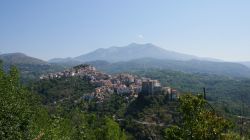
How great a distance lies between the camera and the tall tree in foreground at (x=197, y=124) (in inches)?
732

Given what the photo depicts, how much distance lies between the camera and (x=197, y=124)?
18.8 metres

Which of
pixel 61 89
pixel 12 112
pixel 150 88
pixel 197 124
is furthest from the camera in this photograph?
pixel 61 89

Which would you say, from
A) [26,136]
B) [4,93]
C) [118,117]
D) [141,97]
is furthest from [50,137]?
[141,97]

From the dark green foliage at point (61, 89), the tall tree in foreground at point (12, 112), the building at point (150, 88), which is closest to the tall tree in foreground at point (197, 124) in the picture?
the tall tree in foreground at point (12, 112)

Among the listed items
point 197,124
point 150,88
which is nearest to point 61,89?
point 150,88

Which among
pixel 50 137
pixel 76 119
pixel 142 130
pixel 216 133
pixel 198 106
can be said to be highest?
pixel 198 106

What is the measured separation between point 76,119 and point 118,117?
161 feet

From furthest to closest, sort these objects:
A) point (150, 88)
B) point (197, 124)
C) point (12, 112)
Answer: point (150, 88) < point (12, 112) < point (197, 124)

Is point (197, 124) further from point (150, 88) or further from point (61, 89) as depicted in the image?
point (61, 89)

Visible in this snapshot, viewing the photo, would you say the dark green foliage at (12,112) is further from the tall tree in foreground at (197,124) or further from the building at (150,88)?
the building at (150,88)

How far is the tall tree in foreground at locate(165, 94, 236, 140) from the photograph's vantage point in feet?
61.0

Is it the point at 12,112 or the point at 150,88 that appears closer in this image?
the point at 12,112

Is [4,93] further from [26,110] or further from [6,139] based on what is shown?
[6,139]

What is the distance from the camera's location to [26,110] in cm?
2748
